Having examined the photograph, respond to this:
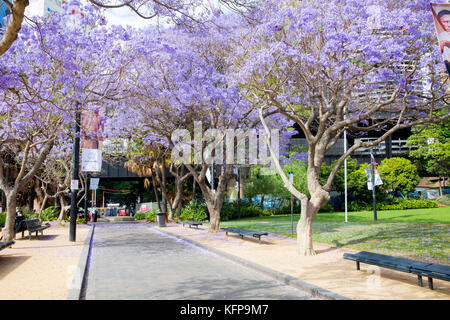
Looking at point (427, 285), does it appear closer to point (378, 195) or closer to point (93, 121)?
point (93, 121)

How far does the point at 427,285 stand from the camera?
759 centimetres

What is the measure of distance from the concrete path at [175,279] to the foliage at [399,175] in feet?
113

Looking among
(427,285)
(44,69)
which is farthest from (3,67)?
(427,285)

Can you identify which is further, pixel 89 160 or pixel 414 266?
pixel 89 160

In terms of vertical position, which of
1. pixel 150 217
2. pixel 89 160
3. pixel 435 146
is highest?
pixel 435 146

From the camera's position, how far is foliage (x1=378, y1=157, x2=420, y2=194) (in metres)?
41.6

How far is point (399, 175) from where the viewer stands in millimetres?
41781

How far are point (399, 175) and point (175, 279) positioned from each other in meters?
38.8

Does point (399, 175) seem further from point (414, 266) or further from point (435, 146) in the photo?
point (414, 266)

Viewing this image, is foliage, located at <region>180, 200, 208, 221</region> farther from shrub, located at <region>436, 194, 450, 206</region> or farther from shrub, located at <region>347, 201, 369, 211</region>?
shrub, located at <region>436, 194, 450, 206</region>

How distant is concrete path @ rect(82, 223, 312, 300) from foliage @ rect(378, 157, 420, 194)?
34.4 meters

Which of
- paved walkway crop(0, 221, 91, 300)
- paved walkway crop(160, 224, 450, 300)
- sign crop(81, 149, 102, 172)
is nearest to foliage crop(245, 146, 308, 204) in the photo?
sign crop(81, 149, 102, 172)

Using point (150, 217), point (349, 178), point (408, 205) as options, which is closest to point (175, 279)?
point (150, 217)

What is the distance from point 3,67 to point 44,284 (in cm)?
592
